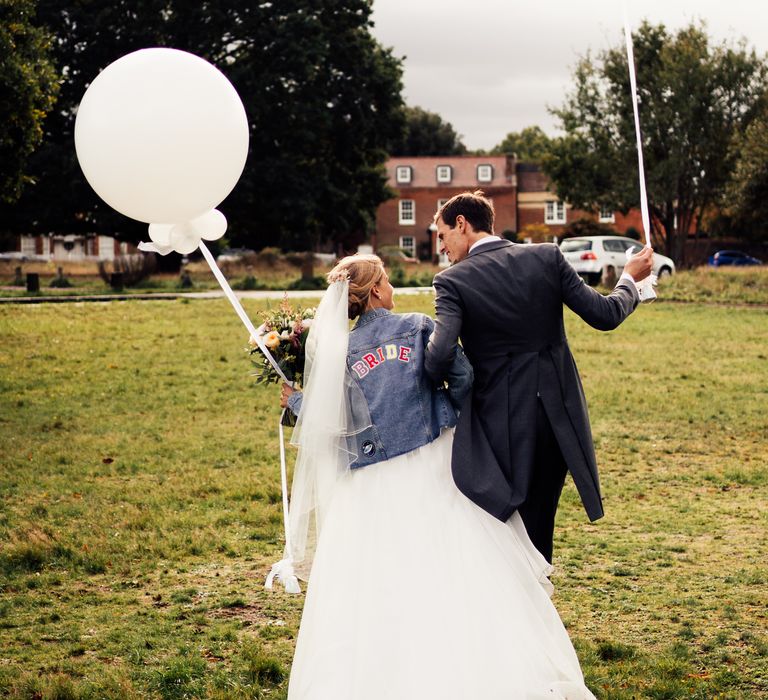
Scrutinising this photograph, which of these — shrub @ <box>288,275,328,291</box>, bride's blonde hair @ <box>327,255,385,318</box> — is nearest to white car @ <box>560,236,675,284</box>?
shrub @ <box>288,275,328,291</box>

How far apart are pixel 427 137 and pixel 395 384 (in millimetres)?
74865

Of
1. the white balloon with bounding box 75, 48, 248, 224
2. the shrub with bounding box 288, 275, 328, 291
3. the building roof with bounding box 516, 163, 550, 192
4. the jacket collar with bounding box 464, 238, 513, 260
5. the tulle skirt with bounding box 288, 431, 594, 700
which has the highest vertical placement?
the building roof with bounding box 516, 163, 550, 192

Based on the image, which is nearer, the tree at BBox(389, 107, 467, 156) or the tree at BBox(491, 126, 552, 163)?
the tree at BBox(389, 107, 467, 156)

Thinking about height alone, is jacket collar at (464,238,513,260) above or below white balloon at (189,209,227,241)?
below

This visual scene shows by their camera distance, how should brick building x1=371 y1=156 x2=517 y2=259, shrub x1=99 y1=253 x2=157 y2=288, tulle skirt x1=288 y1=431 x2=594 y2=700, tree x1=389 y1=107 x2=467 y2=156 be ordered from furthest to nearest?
tree x1=389 y1=107 x2=467 y2=156 → brick building x1=371 y1=156 x2=517 y2=259 → shrub x1=99 y1=253 x2=157 y2=288 → tulle skirt x1=288 y1=431 x2=594 y2=700


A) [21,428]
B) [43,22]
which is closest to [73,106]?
[43,22]

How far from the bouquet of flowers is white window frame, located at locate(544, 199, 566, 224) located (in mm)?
59066

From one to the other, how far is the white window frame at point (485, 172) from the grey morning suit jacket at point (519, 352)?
201ft

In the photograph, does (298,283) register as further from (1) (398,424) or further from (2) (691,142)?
(1) (398,424)

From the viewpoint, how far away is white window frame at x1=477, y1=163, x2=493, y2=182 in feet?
212

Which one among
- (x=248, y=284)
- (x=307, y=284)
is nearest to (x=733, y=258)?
(x=307, y=284)

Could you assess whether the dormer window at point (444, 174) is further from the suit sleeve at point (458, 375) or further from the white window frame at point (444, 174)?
the suit sleeve at point (458, 375)

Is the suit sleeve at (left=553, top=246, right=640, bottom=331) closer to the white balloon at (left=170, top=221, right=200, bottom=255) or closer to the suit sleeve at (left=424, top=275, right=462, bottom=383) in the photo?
the suit sleeve at (left=424, top=275, right=462, bottom=383)

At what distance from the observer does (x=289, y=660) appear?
4.84m
